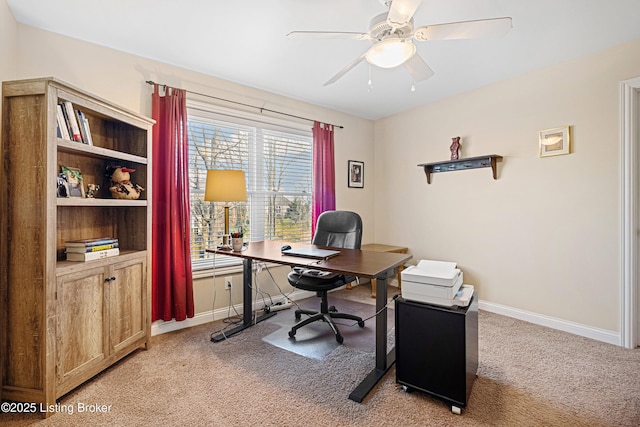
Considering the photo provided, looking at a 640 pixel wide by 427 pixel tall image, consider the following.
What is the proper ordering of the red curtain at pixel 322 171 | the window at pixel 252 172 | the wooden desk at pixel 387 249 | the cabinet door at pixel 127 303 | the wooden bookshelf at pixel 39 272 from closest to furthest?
the wooden bookshelf at pixel 39 272 → the cabinet door at pixel 127 303 → the window at pixel 252 172 → the red curtain at pixel 322 171 → the wooden desk at pixel 387 249

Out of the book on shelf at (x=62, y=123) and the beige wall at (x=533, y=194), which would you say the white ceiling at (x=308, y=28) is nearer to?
the beige wall at (x=533, y=194)

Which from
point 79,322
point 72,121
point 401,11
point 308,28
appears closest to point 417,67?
point 401,11

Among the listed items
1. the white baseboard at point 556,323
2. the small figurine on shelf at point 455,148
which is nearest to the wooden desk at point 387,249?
the white baseboard at point 556,323

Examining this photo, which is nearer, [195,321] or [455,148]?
[195,321]

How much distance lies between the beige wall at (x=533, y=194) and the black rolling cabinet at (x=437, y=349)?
1529 mm

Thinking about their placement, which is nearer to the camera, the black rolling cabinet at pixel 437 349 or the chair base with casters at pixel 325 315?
the black rolling cabinet at pixel 437 349

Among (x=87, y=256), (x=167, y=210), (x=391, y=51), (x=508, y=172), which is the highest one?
(x=391, y=51)

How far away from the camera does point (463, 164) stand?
3.37m

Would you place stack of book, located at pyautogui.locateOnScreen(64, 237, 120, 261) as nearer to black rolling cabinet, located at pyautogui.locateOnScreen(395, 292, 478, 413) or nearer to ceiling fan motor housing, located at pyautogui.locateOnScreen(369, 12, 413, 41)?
black rolling cabinet, located at pyautogui.locateOnScreen(395, 292, 478, 413)

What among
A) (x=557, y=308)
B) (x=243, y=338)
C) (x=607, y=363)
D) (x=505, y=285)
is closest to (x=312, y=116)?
(x=243, y=338)

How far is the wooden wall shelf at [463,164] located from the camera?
307cm

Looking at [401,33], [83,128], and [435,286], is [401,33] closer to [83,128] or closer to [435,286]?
[435,286]

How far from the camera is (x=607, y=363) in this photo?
2086mm

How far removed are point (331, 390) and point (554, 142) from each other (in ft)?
9.25
